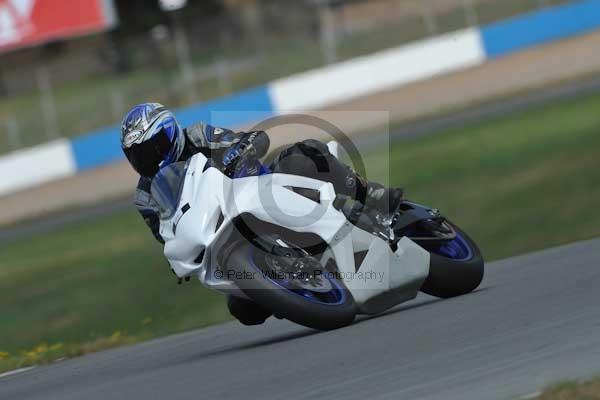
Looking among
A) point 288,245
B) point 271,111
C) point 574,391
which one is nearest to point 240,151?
point 288,245

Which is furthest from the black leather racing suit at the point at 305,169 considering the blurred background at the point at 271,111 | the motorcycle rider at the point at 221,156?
the blurred background at the point at 271,111

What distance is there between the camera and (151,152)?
248 inches

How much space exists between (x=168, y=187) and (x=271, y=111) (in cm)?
1570

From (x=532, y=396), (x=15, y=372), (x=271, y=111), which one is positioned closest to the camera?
(x=532, y=396)

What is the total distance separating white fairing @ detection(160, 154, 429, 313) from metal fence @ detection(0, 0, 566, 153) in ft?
53.4

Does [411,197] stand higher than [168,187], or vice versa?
[168,187]

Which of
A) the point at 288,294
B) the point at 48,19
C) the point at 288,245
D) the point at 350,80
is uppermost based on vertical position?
the point at 288,245

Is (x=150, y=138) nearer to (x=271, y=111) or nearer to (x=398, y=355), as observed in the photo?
(x=398, y=355)

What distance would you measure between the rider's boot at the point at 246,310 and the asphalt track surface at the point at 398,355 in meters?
0.16

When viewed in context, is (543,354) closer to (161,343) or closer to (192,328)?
(161,343)

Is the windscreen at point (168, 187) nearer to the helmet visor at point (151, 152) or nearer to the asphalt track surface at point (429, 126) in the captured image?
the helmet visor at point (151, 152)

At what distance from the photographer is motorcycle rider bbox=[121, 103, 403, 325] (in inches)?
247

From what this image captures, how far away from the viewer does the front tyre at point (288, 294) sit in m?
5.86

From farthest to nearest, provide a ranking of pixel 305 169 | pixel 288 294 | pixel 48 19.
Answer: pixel 48 19 → pixel 305 169 → pixel 288 294
